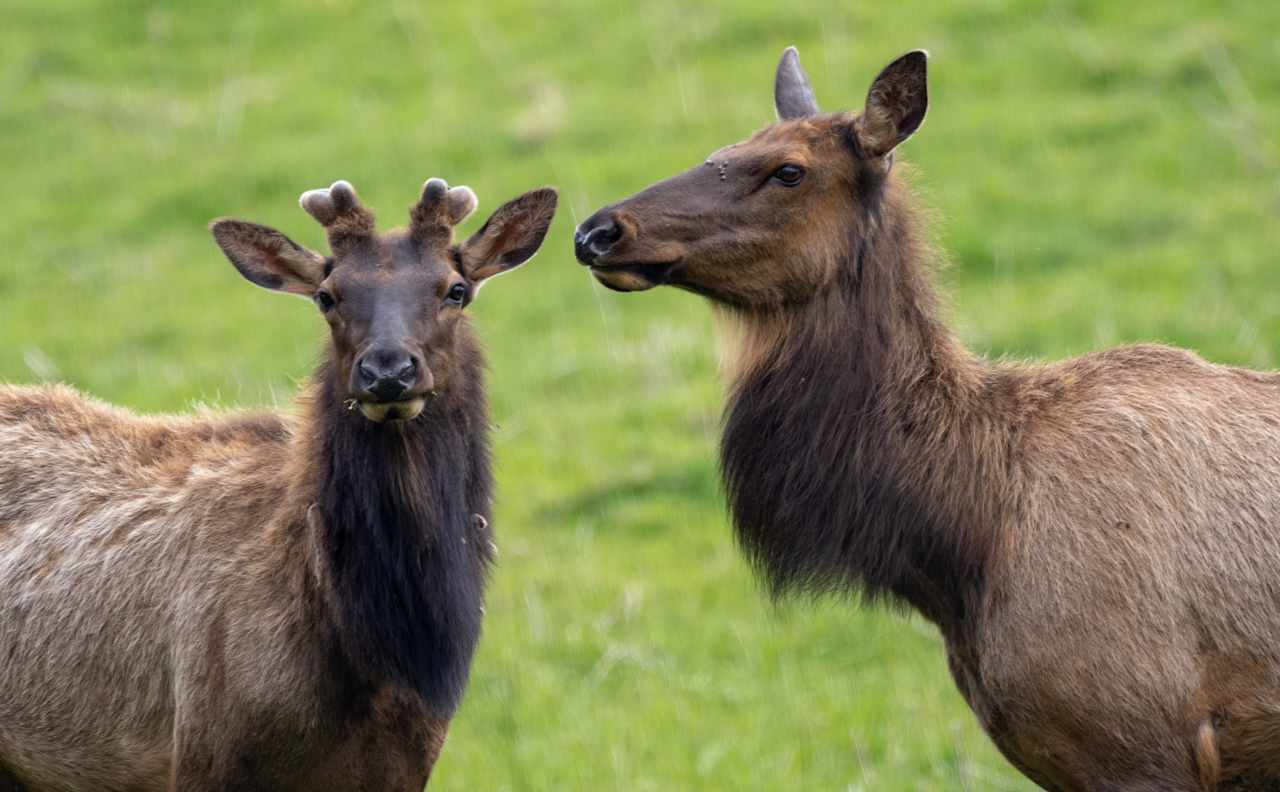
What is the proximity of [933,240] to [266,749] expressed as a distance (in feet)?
10.5

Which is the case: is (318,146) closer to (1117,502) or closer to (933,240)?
(933,240)

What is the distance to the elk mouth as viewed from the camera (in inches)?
284

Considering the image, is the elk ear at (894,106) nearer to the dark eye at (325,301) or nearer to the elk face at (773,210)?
the elk face at (773,210)

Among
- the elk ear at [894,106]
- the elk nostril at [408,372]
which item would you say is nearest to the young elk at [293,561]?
the elk nostril at [408,372]

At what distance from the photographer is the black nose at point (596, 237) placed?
712 cm

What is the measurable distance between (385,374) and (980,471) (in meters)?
2.20

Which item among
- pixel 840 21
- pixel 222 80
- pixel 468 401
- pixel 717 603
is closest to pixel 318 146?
pixel 222 80

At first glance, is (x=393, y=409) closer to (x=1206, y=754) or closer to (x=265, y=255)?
(x=265, y=255)

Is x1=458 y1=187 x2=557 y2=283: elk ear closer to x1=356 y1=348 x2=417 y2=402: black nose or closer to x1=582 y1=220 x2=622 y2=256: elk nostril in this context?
x1=582 y1=220 x2=622 y2=256: elk nostril

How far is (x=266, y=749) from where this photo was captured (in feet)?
23.6

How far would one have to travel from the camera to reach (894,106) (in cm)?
734

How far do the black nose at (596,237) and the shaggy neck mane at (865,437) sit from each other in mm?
659

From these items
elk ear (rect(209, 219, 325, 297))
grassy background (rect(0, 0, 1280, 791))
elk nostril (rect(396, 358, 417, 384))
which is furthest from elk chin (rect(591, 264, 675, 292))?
grassy background (rect(0, 0, 1280, 791))

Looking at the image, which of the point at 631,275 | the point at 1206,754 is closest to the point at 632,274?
the point at 631,275
